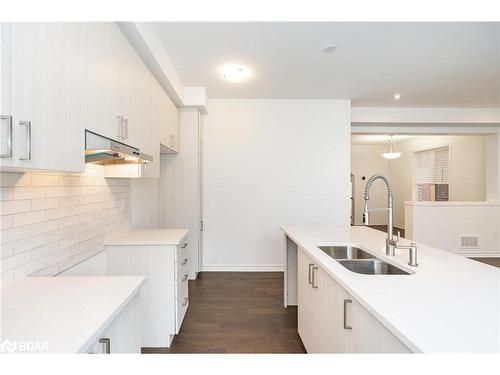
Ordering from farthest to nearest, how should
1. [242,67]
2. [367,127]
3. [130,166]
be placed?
[367,127]
[242,67]
[130,166]

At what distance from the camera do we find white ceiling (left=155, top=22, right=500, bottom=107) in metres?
2.37

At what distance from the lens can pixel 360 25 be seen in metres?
2.29

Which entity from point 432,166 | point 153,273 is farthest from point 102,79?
point 432,166

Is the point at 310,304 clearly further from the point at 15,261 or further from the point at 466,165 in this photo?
the point at 466,165

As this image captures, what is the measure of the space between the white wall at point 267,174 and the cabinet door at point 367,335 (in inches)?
119

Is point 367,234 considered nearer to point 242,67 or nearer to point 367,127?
point 242,67

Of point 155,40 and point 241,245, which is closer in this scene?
point 155,40

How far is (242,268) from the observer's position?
423 centimetres

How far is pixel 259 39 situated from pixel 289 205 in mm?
2498

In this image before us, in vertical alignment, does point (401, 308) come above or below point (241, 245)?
above

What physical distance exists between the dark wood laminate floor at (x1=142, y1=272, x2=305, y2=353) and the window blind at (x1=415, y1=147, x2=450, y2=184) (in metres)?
5.49

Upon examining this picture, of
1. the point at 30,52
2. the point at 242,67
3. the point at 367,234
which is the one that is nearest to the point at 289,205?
the point at 367,234

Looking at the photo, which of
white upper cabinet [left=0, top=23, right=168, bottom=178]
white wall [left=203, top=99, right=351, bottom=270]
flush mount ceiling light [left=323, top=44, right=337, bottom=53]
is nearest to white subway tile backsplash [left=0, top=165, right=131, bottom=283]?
white upper cabinet [left=0, top=23, right=168, bottom=178]

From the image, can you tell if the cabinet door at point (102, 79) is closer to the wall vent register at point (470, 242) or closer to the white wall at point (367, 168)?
the wall vent register at point (470, 242)
